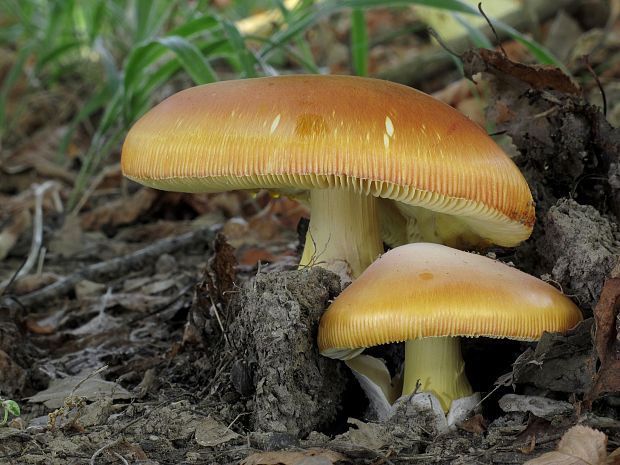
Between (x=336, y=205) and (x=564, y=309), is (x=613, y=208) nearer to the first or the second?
(x=564, y=309)

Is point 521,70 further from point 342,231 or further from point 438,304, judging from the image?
point 438,304

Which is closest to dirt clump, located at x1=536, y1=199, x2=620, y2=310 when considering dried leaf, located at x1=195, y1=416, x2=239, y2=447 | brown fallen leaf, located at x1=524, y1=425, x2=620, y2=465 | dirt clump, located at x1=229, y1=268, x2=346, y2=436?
brown fallen leaf, located at x1=524, y1=425, x2=620, y2=465

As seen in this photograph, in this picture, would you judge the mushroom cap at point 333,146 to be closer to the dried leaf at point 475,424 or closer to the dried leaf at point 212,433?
the dried leaf at point 475,424

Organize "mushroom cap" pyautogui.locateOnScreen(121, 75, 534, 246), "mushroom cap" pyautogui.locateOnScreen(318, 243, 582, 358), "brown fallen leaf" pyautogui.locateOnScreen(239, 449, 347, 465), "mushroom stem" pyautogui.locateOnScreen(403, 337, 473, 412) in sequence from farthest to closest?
"mushroom stem" pyautogui.locateOnScreen(403, 337, 473, 412), "mushroom cap" pyautogui.locateOnScreen(121, 75, 534, 246), "mushroom cap" pyautogui.locateOnScreen(318, 243, 582, 358), "brown fallen leaf" pyautogui.locateOnScreen(239, 449, 347, 465)

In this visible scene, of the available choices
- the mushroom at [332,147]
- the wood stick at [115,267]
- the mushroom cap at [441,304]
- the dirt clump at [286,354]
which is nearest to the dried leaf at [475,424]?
the mushroom cap at [441,304]

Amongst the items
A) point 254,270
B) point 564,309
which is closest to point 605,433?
point 564,309

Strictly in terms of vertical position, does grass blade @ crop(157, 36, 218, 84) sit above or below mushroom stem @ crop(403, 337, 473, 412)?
above

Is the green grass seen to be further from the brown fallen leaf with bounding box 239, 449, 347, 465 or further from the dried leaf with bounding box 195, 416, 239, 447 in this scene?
the brown fallen leaf with bounding box 239, 449, 347, 465
